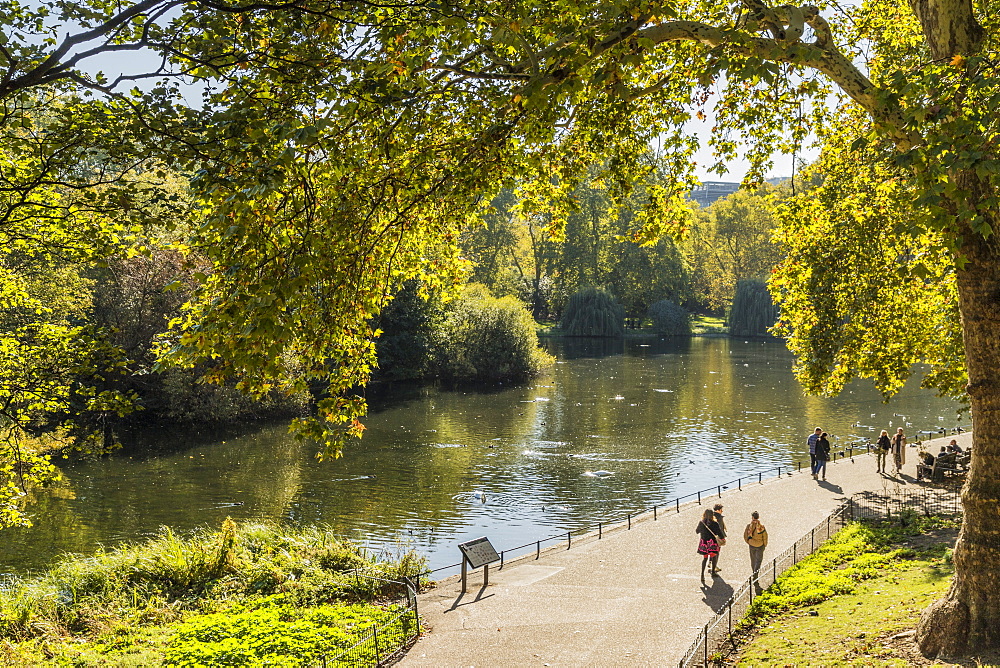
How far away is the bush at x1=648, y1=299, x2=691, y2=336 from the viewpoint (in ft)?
289

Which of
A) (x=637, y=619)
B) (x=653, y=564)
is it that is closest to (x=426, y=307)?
(x=653, y=564)

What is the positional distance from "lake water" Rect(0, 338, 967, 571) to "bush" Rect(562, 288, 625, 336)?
30.6 metres

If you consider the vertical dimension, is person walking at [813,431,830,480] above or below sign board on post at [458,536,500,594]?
above

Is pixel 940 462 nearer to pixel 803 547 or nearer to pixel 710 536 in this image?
pixel 803 547

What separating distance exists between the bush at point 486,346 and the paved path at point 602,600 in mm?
33128

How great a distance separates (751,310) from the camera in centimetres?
8419

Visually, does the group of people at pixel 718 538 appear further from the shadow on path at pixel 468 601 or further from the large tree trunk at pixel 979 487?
the large tree trunk at pixel 979 487

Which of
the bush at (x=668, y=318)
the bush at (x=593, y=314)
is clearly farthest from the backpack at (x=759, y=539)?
the bush at (x=668, y=318)

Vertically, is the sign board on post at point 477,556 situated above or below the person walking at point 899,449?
below

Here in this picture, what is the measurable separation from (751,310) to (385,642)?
3101 inches

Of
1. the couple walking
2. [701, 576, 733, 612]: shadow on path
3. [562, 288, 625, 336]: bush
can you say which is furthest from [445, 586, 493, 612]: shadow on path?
[562, 288, 625, 336]: bush

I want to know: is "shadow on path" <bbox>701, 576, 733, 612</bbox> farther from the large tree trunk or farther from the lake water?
the lake water

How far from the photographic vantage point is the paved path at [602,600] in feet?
34.1

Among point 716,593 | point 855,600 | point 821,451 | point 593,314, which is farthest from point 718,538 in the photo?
point 593,314
